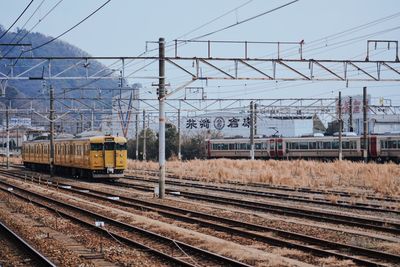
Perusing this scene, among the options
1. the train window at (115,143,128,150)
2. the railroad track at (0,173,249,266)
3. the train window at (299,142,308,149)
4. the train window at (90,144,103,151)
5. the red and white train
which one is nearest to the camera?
the railroad track at (0,173,249,266)

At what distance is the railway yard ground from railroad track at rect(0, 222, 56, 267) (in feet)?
0.20

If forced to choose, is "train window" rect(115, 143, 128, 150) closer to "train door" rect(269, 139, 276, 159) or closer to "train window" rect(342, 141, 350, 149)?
"train window" rect(342, 141, 350, 149)

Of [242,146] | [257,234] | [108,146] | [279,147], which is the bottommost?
[257,234]

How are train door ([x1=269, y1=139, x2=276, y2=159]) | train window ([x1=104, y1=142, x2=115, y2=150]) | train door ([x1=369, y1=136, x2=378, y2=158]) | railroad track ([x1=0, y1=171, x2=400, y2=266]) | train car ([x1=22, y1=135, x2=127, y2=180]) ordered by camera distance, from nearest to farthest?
railroad track ([x1=0, y1=171, x2=400, y2=266]), train car ([x1=22, y1=135, x2=127, y2=180]), train window ([x1=104, y1=142, x2=115, y2=150]), train door ([x1=369, y1=136, x2=378, y2=158]), train door ([x1=269, y1=139, x2=276, y2=159])

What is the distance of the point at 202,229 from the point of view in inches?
669

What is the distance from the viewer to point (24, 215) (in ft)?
70.6

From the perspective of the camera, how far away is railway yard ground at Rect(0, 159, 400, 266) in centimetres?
1255

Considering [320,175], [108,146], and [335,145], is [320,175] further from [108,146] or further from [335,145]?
[335,145]

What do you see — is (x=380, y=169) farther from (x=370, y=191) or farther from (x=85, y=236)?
(x=85, y=236)

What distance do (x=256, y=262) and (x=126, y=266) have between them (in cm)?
232

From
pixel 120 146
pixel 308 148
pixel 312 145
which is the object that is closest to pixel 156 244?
pixel 120 146

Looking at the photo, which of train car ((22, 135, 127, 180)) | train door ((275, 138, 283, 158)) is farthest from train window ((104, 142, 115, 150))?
train door ((275, 138, 283, 158))

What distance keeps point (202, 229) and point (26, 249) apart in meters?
4.72

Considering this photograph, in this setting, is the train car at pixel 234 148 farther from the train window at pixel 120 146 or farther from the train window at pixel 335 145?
the train window at pixel 120 146
